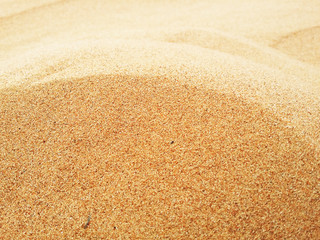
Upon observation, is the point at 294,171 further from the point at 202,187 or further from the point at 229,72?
the point at 229,72

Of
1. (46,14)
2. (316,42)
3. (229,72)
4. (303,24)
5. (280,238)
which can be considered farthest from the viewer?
(46,14)

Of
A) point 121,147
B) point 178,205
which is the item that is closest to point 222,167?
point 178,205

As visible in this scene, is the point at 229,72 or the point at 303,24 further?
the point at 303,24

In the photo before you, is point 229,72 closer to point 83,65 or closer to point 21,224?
point 83,65

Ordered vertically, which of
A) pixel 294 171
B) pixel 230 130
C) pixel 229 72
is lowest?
pixel 294 171

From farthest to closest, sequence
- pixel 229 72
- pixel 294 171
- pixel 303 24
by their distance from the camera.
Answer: pixel 303 24
pixel 229 72
pixel 294 171

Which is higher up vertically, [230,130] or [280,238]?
[230,130]
